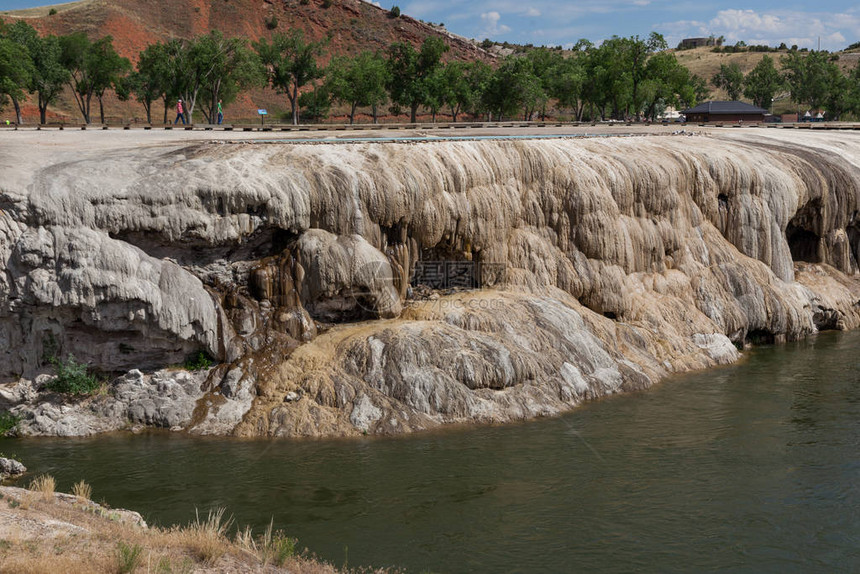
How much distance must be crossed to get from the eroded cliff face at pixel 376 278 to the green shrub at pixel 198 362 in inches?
10.9

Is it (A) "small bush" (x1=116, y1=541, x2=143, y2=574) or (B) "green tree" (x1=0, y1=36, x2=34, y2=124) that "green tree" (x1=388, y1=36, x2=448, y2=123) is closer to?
(B) "green tree" (x1=0, y1=36, x2=34, y2=124)

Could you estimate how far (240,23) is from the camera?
400ft

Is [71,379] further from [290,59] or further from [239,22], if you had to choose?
[239,22]

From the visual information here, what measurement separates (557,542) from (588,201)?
17.9 metres

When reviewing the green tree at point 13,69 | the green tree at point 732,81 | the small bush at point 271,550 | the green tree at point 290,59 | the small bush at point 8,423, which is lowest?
the small bush at point 8,423

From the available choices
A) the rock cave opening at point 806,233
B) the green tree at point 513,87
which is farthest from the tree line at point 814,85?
the rock cave opening at point 806,233

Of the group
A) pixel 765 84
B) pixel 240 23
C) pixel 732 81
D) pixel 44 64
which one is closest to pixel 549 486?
pixel 44 64

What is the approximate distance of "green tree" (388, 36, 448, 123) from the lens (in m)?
73.9

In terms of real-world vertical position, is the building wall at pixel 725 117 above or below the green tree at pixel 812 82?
below

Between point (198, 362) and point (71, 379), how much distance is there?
369 centimetres

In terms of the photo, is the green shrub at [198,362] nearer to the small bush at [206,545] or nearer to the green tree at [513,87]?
the small bush at [206,545]

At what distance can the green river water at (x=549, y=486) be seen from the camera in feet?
57.3

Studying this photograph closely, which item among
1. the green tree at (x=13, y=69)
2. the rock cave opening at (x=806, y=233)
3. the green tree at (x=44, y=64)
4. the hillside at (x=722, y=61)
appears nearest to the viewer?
the rock cave opening at (x=806, y=233)

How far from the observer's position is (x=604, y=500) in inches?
782
